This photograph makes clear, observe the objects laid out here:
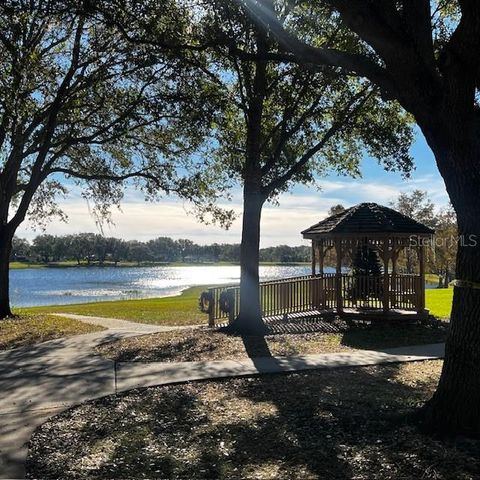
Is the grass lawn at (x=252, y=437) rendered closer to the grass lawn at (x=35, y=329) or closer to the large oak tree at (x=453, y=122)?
the large oak tree at (x=453, y=122)

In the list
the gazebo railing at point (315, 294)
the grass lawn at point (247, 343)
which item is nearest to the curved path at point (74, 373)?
the grass lawn at point (247, 343)

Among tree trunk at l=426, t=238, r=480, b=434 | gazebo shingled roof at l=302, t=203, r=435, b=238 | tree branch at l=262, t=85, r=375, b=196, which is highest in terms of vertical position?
tree branch at l=262, t=85, r=375, b=196

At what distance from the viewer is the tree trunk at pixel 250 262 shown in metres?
13.8

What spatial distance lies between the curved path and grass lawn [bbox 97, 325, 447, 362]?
1.97ft

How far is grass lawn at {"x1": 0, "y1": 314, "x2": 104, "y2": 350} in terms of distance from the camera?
12657 mm

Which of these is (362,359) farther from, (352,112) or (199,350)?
(352,112)

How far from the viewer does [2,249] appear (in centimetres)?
1894

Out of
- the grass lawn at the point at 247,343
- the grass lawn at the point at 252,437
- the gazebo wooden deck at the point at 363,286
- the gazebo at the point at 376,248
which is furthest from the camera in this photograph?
the gazebo at the point at 376,248

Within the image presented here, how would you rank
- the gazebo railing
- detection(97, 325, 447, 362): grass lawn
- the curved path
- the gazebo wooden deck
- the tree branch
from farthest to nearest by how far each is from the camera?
the gazebo railing
the gazebo wooden deck
the tree branch
detection(97, 325, 447, 362): grass lawn
the curved path

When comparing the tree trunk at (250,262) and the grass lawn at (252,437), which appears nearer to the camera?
the grass lawn at (252,437)

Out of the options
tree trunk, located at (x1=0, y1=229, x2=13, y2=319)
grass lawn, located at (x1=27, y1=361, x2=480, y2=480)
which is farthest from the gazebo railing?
grass lawn, located at (x1=27, y1=361, x2=480, y2=480)

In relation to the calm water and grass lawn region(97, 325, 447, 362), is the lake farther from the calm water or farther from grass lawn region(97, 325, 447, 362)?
grass lawn region(97, 325, 447, 362)

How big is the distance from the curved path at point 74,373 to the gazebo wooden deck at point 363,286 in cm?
429

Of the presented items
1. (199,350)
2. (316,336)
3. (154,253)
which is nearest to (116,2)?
(199,350)
